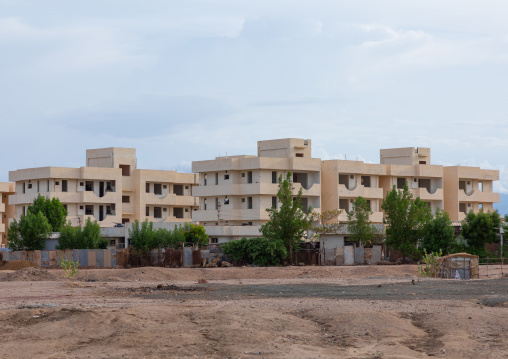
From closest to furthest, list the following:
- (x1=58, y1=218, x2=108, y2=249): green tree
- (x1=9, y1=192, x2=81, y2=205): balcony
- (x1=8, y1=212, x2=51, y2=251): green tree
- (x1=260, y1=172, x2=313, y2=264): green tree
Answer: (x1=260, y1=172, x2=313, y2=264): green tree → (x1=58, y1=218, x2=108, y2=249): green tree → (x1=8, y1=212, x2=51, y2=251): green tree → (x1=9, y1=192, x2=81, y2=205): balcony

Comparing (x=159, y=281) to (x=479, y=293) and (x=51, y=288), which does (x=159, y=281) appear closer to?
(x=51, y=288)

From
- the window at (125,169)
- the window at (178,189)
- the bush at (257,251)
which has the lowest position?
the bush at (257,251)

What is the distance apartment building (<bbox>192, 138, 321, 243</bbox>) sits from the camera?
80.3 m

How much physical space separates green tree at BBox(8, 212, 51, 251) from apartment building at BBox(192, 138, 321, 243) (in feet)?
53.7

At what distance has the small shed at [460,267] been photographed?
4506 centimetres

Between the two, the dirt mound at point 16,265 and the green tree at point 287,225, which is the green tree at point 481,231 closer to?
the green tree at point 287,225

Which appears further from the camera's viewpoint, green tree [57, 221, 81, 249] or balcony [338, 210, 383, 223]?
balcony [338, 210, 383, 223]

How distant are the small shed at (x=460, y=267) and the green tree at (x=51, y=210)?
4296cm

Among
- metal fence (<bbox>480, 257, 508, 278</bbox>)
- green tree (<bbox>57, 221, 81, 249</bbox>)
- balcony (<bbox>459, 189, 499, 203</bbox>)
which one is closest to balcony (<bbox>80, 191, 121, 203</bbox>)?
green tree (<bbox>57, 221, 81, 249</bbox>)

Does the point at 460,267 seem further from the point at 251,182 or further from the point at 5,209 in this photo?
the point at 5,209

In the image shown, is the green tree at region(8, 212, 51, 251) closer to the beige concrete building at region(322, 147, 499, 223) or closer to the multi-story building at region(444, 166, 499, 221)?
the beige concrete building at region(322, 147, 499, 223)

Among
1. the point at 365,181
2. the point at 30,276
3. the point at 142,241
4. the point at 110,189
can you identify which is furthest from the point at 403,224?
the point at 110,189

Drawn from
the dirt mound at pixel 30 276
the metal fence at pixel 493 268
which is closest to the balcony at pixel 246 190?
the metal fence at pixel 493 268

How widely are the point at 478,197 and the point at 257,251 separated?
45654 mm
